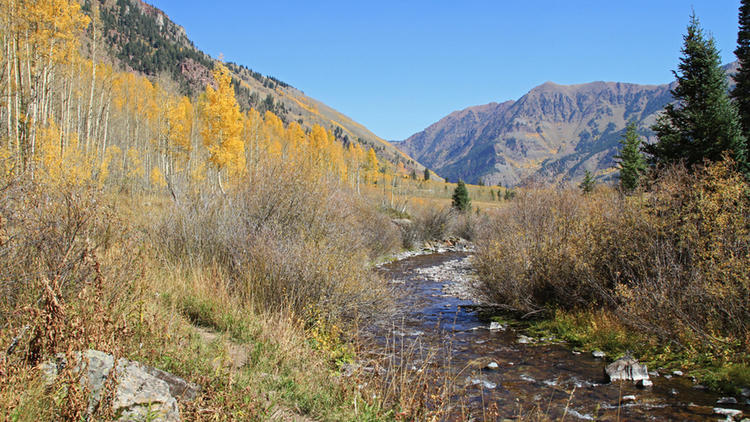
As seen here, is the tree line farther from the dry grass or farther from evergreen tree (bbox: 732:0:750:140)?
the dry grass

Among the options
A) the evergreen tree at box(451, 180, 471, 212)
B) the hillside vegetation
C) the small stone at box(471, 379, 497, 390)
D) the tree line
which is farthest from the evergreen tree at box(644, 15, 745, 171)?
the evergreen tree at box(451, 180, 471, 212)

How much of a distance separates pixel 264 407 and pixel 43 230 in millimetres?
3325

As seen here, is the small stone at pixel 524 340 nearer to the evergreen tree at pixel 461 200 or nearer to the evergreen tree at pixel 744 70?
the evergreen tree at pixel 744 70

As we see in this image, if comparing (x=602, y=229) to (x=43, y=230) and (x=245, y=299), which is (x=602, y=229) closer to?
(x=245, y=299)

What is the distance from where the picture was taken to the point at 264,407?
12.5 feet

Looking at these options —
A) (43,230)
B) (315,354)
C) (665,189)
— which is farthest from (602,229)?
(43,230)

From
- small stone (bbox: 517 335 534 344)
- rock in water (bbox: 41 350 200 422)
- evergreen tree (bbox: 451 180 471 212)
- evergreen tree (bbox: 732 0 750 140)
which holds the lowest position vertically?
small stone (bbox: 517 335 534 344)

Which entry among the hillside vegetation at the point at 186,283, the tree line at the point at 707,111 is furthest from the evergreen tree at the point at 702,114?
the hillside vegetation at the point at 186,283

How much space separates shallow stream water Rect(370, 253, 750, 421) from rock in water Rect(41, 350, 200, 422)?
2.61 metres

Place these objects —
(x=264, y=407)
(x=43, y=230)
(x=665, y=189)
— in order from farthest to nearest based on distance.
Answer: (x=665, y=189), (x=43, y=230), (x=264, y=407)

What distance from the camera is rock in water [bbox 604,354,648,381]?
7836 mm

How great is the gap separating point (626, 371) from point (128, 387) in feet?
28.7

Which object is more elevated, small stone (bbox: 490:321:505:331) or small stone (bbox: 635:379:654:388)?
small stone (bbox: 635:379:654:388)

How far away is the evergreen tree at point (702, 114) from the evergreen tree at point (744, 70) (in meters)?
2.30
